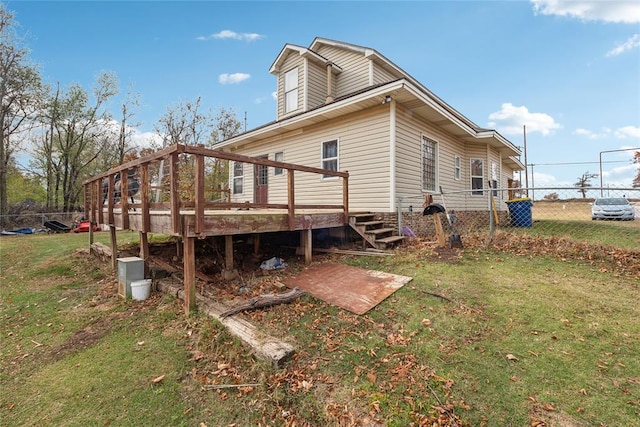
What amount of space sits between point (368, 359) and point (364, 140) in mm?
6343

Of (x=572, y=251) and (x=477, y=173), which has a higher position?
(x=477, y=173)

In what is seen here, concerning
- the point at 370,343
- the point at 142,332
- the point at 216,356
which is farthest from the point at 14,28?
the point at 370,343

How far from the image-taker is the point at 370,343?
283 cm

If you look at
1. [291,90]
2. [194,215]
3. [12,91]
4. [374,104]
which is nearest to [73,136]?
[12,91]

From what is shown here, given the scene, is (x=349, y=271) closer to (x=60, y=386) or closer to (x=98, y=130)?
(x=60, y=386)

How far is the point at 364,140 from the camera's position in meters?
7.88

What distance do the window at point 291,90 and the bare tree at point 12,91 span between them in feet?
58.0

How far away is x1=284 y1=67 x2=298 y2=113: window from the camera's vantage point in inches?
423

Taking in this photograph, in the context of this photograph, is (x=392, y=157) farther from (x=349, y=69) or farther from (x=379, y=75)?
(x=349, y=69)

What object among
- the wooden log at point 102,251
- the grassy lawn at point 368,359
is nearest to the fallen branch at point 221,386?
the grassy lawn at point 368,359

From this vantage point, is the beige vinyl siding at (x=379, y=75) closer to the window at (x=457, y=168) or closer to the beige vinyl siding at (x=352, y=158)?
the beige vinyl siding at (x=352, y=158)

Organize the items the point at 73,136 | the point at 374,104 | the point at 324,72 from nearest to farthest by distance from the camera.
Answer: the point at 374,104, the point at 324,72, the point at 73,136

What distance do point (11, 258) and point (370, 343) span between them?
10.7 meters

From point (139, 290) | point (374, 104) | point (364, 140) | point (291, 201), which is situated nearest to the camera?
point (139, 290)
